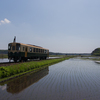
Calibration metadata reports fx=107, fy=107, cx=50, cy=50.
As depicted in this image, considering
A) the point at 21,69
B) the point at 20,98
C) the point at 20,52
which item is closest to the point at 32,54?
the point at 20,52

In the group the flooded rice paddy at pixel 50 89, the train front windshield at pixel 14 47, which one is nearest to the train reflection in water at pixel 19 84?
the flooded rice paddy at pixel 50 89

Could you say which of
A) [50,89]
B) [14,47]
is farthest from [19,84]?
[14,47]

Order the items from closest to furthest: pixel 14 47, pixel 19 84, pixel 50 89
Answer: pixel 50 89
pixel 19 84
pixel 14 47

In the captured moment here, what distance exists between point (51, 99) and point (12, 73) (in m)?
6.48

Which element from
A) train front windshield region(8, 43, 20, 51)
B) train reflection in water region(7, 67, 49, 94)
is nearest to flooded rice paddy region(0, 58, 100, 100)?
train reflection in water region(7, 67, 49, 94)

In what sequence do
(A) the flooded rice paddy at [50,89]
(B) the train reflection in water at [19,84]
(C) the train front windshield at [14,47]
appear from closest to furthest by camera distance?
(A) the flooded rice paddy at [50,89] → (B) the train reflection in water at [19,84] → (C) the train front windshield at [14,47]

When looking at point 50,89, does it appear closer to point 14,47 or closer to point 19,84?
point 19,84

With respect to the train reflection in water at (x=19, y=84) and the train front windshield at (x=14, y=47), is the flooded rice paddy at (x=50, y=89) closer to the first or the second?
the train reflection in water at (x=19, y=84)

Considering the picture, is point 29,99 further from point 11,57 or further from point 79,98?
point 11,57

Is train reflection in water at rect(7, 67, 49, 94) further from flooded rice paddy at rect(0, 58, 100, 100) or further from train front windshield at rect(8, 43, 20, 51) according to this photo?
train front windshield at rect(8, 43, 20, 51)

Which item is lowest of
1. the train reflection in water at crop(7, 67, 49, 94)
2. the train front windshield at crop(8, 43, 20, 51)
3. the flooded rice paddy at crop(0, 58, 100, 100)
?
the flooded rice paddy at crop(0, 58, 100, 100)

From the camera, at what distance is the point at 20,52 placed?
20.3 metres

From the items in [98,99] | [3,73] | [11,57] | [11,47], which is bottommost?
[98,99]

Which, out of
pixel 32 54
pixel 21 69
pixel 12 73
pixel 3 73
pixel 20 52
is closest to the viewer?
pixel 3 73
